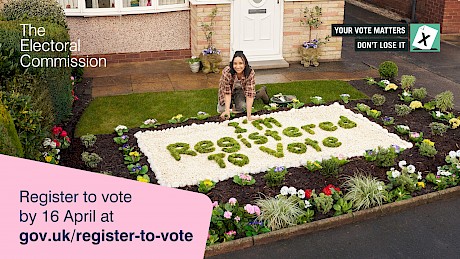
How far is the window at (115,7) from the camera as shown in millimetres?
13016

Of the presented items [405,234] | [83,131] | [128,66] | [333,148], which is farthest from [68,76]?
[405,234]

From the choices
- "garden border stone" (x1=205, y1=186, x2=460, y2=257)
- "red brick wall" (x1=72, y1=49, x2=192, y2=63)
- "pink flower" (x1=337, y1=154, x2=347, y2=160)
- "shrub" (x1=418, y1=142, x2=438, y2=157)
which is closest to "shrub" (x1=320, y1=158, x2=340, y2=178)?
"pink flower" (x1=337, y1=154, x2=347, y2=160)

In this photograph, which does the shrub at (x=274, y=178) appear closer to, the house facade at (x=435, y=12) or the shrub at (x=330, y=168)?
the shrub at (x=330, y=168)

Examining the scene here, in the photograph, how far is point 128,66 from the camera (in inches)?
524

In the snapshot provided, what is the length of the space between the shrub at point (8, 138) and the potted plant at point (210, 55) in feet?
21.8

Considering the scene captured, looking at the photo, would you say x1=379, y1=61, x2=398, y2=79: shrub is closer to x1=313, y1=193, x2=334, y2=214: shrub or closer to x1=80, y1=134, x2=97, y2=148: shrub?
x1=313, y1=193, x2=334, y2=214: shrub

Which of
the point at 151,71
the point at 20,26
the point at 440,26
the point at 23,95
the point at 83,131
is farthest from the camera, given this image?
the point at 440,26

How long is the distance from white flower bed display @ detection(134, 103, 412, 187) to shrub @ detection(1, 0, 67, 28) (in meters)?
3.74

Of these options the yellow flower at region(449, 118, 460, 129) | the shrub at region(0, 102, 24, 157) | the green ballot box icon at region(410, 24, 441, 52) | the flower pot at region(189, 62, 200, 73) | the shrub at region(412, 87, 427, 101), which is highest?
the shrub at region(0, 102, 24, 157)

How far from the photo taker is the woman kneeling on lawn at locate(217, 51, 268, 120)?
943cm

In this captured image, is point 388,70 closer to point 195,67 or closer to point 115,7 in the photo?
point 195,67

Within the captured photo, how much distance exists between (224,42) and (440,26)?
771cm

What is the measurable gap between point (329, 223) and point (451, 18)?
12424 mm

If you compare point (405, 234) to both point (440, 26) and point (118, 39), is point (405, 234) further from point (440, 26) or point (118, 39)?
point (440, 26)
